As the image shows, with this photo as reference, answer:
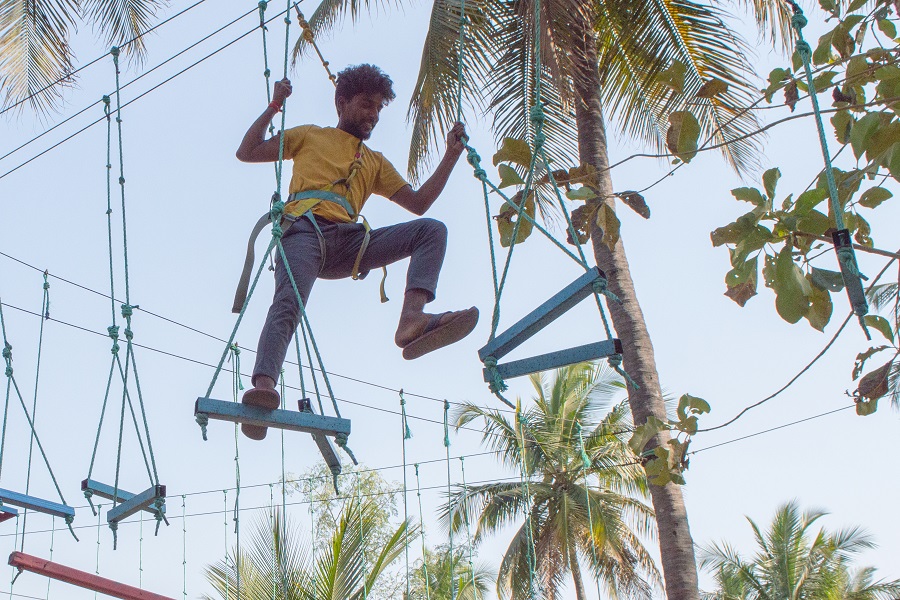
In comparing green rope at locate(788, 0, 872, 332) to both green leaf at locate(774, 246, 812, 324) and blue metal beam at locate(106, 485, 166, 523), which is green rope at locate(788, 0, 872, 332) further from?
blue metal beam at locate(106, 485, 166, 523)

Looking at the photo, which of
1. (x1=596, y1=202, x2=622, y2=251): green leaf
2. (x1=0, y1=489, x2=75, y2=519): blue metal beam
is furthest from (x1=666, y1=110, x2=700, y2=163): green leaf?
(x1=0, y1=489, x2=75, y2=519): blue metal beam

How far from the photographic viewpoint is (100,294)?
985cm

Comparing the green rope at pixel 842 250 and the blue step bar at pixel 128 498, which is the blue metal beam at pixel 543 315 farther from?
the blue step bar at pixel 128 498

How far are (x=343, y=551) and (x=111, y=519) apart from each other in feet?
18.5

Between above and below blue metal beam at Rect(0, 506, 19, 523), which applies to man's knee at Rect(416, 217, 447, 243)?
above

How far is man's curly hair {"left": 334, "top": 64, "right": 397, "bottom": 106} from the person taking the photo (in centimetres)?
428

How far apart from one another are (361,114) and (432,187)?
375 millimetres

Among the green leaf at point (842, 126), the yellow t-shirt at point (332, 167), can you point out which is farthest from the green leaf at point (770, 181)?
the yellow t-shirt at point (332, 167)

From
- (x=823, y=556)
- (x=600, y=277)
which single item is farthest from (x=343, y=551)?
(x=823, y=556)

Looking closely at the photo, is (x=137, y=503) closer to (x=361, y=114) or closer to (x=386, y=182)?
(x=386, y=182)

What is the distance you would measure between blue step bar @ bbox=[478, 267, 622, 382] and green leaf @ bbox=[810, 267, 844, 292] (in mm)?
552

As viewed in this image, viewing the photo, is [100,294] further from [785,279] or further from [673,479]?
[785,279]

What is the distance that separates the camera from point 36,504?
489 cm

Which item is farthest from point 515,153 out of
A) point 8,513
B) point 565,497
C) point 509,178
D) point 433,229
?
point 565,497
